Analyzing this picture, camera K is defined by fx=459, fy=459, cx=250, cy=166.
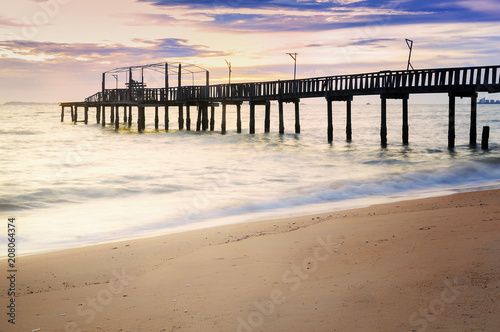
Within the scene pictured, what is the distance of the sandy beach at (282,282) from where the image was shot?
412 cm

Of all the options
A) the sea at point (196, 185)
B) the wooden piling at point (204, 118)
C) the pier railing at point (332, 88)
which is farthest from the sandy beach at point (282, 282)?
the wooden piling at point (204, 118)

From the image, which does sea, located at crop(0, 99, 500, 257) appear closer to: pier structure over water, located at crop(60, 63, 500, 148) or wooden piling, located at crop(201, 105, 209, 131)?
pier structure over water, located at crop(60, 63, 500, 148)

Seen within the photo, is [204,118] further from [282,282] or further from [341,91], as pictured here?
[282,282]

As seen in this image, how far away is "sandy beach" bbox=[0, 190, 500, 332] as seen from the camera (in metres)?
4.12

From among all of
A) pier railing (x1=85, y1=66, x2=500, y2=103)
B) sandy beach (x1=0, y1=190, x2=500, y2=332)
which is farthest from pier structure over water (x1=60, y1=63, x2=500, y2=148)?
sandy beach (x1=0, y1=190, x2=500, y2=332)

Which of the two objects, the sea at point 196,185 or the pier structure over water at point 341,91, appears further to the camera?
the pier structure over water at point 341,91

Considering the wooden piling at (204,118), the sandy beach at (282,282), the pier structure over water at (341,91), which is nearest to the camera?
the sandy beach at (282,282)

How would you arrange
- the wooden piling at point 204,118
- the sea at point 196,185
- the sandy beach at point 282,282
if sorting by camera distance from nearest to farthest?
the sandy beach at point 282,282 < the sea at point 196,185 < the wooden piling at point 204,118

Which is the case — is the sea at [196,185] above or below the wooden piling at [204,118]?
below

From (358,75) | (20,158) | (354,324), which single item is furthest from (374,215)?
(20,158)

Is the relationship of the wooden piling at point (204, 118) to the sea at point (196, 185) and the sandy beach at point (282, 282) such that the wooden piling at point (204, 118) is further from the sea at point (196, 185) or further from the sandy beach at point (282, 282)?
the sandy beach at point (282, 282)

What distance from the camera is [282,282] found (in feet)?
16.6

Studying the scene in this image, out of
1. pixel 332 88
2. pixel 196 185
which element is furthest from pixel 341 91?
pixel 196 185

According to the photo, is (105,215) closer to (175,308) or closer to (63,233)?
(63,233)
